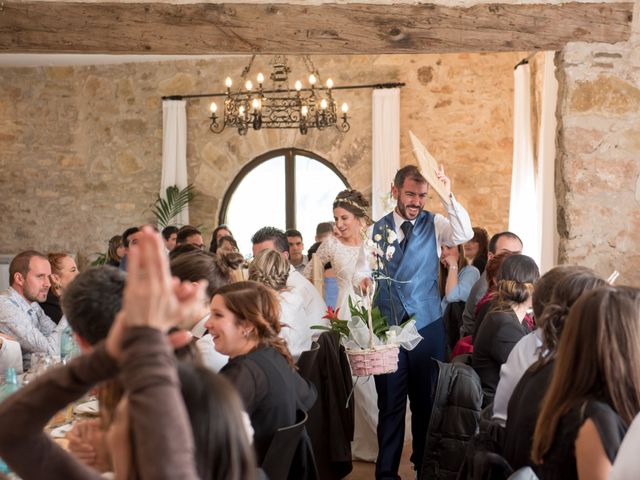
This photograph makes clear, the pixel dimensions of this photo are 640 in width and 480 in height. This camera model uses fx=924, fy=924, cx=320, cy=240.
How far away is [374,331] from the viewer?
455 centimetres

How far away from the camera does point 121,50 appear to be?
555 centimetres

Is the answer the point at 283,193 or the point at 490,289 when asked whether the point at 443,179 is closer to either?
the point at 490,289

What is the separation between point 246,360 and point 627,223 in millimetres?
3390

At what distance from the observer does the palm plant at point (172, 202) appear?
11281mm

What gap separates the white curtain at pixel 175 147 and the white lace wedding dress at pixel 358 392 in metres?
5.83

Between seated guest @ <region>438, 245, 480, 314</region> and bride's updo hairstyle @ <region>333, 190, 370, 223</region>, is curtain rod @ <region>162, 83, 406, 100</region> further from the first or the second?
bride's updo hairstyle @ <region>333, 190, 370, 223</region>

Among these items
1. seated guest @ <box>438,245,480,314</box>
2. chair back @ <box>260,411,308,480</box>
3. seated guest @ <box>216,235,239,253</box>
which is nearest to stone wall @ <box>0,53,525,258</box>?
seated guest @ <box>216,235,239,253</box>

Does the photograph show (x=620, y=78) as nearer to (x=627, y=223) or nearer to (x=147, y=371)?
(x=627, y=223)

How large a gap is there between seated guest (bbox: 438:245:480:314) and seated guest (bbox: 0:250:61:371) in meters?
2.65

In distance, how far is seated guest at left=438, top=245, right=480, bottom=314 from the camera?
251 inches

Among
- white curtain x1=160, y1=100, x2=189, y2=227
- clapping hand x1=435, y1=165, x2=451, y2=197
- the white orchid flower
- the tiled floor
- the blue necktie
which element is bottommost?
the tiled floor

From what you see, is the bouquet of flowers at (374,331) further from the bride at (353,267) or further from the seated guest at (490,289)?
the bride at (353,267)

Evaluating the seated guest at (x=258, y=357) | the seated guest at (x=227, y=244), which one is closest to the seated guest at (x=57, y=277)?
the seated guest at (x=227, y=244)

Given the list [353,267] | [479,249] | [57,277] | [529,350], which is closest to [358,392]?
[353,267]
